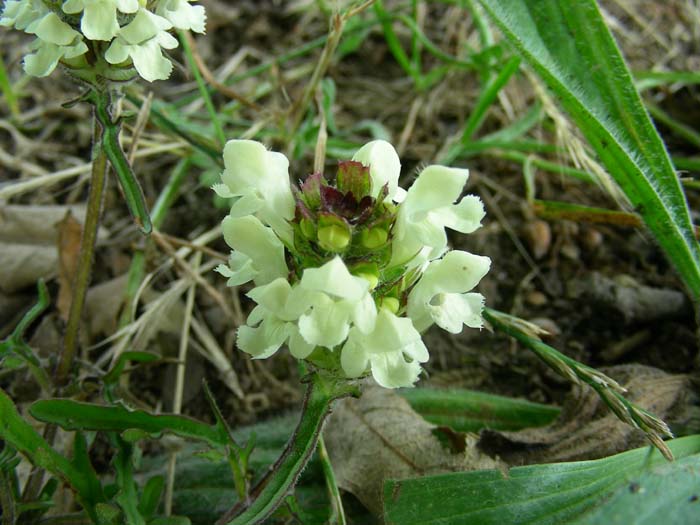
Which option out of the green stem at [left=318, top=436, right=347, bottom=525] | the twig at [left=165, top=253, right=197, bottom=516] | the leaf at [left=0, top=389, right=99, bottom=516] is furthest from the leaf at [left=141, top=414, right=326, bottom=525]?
the leaf at [left=0, top=389, right=99, bottom=516]

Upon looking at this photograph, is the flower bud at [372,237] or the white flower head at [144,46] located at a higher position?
the white flower head at [144,46]

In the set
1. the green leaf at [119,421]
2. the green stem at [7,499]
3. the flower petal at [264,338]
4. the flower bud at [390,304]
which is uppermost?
the flower bud at [390,304]

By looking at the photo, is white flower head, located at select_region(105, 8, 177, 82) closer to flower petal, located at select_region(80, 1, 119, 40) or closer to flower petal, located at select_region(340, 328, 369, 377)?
flower petal, located at select_region(80, 1, 119, 40)

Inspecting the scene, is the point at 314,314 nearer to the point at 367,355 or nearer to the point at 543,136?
the point at 367,355

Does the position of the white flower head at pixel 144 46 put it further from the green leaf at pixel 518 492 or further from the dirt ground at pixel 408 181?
the green leaf at pixel 518 492

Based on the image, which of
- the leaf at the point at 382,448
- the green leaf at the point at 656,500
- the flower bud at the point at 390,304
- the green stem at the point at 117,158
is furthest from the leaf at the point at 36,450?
the green leaf at the point at 656,500

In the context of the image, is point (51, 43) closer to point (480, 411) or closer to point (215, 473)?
point (215, 473)

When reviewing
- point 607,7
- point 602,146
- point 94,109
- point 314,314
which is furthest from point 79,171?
point 607,7
